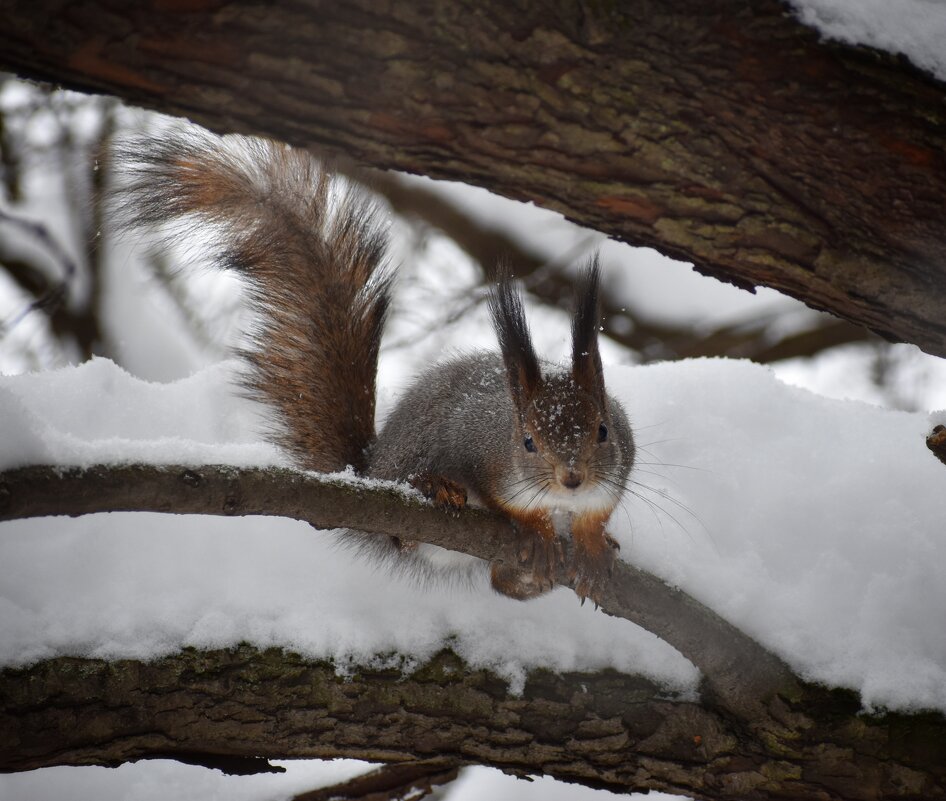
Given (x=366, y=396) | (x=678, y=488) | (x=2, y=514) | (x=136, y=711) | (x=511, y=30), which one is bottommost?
(x=136, y=711)

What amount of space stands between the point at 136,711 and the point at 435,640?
50cm

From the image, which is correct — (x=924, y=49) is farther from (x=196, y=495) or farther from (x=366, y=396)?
(x=366, y=396)

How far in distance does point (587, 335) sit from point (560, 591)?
54 cm

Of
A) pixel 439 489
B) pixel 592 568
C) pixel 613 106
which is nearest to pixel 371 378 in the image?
pixel 439 489

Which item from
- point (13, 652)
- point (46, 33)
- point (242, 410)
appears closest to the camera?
point (46, 33)

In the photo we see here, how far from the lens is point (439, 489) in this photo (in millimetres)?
1797

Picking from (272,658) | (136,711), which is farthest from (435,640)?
(136,711)

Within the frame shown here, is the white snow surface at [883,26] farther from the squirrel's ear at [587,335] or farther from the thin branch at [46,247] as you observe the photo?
the thin branch at [46,247]

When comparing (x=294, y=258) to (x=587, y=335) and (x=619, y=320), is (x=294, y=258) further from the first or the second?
(x=619, y=320)

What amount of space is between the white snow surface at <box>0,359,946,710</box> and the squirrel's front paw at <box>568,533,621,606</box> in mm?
102

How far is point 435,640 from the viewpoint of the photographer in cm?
157

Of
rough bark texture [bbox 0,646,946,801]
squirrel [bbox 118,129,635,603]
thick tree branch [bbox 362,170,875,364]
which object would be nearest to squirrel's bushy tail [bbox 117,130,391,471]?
squirrel [bbox 118,129,635,603]

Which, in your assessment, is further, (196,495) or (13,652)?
(13,652)

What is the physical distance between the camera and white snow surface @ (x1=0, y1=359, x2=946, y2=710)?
1486 millimetres
